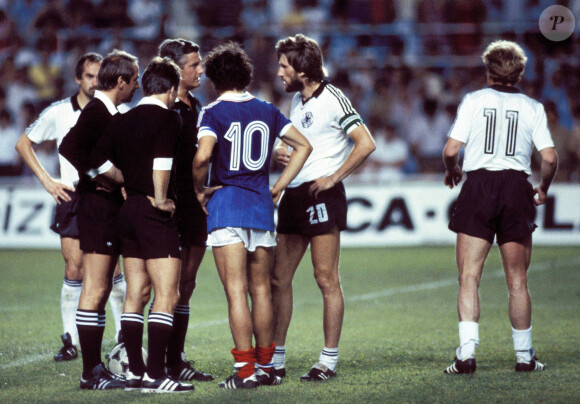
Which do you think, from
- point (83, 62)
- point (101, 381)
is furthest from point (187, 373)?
point (83, 62)

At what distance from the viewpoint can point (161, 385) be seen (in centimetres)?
543

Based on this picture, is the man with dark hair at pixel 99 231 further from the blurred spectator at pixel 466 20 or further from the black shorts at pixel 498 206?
the blurred spectator at pixel 466 20

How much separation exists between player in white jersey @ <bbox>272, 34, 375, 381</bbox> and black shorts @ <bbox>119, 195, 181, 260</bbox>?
940mm

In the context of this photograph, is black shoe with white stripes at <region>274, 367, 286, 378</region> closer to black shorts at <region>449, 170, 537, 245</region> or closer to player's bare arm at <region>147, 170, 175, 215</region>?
player's bare arm at <region>147, 170, 175, 215</region>

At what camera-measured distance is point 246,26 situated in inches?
728

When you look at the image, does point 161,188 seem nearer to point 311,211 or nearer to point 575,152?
point 311,211

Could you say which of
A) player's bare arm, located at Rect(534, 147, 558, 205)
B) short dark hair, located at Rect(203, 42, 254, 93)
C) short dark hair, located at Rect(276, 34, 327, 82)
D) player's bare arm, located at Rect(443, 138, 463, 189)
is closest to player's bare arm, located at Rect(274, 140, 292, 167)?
short dark hair, located at Rect(276, 34, 327, 82)

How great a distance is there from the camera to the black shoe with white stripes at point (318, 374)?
5898 mm

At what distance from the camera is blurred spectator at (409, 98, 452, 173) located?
1644 centimetres

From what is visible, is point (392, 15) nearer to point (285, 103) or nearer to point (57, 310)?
point (285, 103)

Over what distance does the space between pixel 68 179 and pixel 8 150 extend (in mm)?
10011

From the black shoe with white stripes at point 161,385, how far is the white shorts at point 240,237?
2.88 ft

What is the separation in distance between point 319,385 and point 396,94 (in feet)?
40.0

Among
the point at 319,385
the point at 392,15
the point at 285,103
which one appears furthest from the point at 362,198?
the point at 319,385
